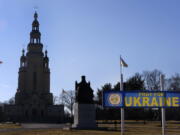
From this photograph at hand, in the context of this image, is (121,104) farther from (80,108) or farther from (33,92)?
(33,92)

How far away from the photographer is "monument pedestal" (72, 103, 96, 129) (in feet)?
143

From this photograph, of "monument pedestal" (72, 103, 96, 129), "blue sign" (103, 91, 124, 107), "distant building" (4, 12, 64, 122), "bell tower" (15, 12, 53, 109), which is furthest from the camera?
"bell tower" (15, 12, 53, 109)

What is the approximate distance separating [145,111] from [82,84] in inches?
1893

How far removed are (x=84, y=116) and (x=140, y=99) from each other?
19.7 meters

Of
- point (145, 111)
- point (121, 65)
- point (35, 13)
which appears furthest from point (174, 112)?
point (121, 65)

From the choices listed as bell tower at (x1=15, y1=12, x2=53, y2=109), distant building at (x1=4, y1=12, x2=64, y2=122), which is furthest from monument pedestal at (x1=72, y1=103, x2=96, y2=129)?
bell tower at (x1=15, y1=12, x2=53, y2=109)

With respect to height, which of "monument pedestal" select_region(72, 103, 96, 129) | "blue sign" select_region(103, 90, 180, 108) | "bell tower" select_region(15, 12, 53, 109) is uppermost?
"bell tower" select_region(15, 12, 53, 109)

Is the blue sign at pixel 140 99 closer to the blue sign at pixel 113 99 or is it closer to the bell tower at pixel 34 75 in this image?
the blue sign at pixel 113 99

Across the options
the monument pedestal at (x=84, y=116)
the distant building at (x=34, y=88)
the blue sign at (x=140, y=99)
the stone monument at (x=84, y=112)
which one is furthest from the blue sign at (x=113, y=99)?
the distant building at (x=34, y=88)

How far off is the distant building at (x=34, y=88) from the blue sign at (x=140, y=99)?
73678 mm

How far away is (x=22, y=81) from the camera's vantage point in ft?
358

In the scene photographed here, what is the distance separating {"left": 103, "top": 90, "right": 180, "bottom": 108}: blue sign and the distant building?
7368cm

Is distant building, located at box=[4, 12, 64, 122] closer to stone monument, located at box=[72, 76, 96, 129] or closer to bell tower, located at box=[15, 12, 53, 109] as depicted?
bell tower, located at box=[15, 12, 53, 109]

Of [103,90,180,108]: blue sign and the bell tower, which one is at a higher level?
the bell tower
